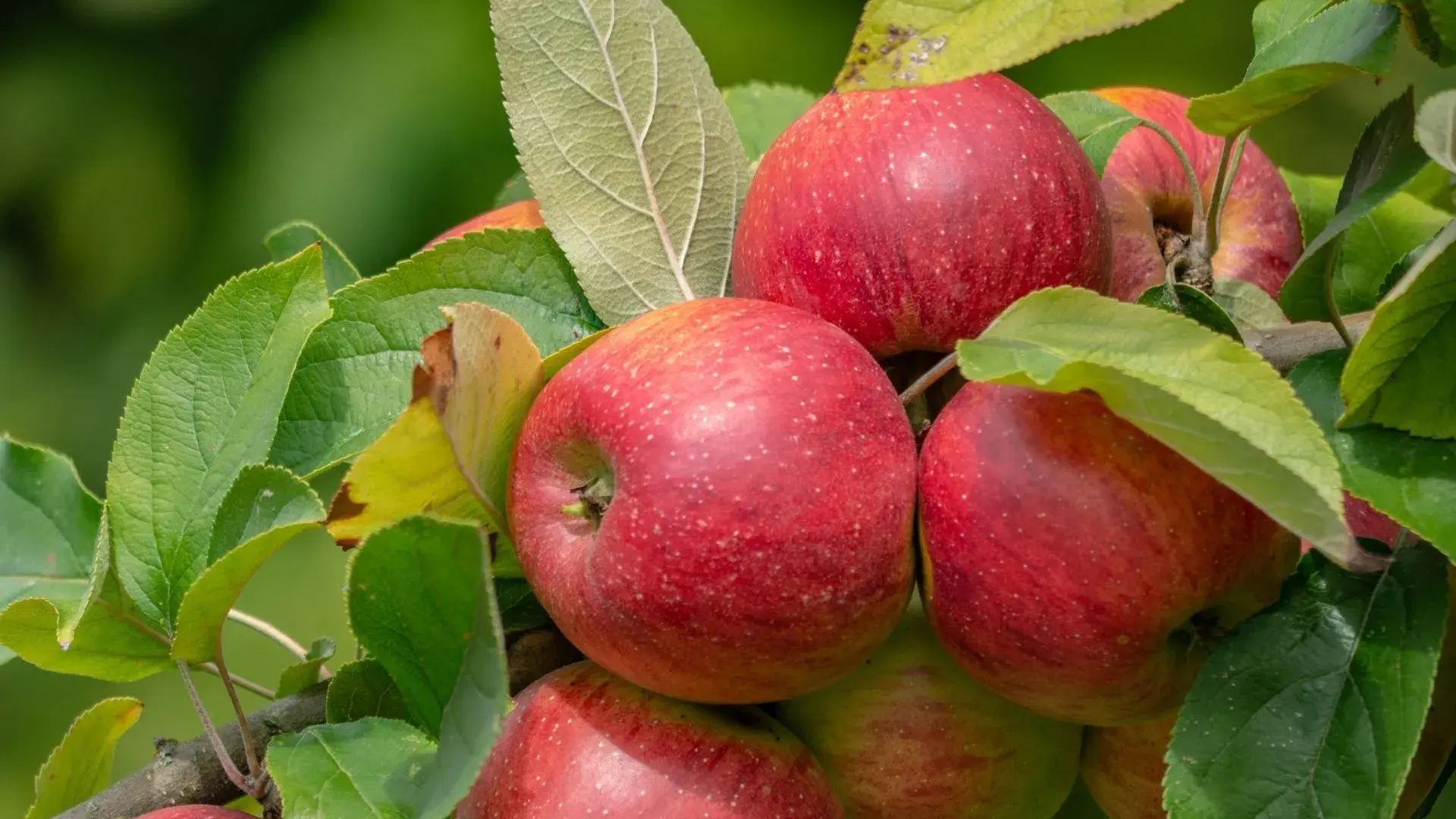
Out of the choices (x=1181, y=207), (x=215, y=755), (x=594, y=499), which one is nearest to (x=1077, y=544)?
(x=594, y=499)

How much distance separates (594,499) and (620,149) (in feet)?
0.67

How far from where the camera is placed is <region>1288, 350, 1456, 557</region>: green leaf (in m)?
0.44

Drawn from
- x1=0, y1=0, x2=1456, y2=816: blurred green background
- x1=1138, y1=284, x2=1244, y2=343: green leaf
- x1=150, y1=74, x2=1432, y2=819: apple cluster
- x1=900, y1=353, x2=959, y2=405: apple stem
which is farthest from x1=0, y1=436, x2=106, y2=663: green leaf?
x1=0, y1=0, x2=1456, y2=816: blurred green background

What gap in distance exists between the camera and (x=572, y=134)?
0.62 m

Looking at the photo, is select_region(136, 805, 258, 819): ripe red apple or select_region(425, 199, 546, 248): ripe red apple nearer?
select_region(136, 805, 258, 819): ripe red apple

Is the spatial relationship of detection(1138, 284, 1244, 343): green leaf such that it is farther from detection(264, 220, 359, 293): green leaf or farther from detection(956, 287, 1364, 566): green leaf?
detection(264, 220, 359, 293): green leaf

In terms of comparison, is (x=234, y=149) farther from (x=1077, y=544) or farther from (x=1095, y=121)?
(x=1077, y=544)

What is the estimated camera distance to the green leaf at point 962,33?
451 millimetres

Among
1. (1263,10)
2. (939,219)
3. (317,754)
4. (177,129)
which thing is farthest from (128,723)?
(177,129)

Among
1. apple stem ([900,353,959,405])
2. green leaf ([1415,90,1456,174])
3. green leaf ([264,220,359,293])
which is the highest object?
green leaf ([1415,90,1456,174])

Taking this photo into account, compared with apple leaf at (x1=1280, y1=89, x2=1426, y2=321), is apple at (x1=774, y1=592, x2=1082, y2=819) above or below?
below

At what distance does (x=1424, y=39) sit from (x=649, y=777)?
405 mm

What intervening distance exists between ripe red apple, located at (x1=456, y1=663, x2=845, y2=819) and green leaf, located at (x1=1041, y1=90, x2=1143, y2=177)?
0.32 meters

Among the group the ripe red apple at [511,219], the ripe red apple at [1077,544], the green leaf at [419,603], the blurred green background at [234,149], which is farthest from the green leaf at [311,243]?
the blurred green background at [234,149]
